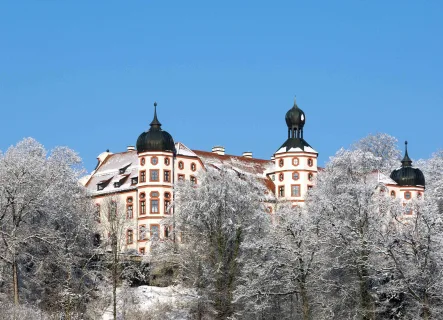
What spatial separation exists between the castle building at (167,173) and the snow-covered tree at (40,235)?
10.6 metres

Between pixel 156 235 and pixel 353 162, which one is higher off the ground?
pixel 353 162

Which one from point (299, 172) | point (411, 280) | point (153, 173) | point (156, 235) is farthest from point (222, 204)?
point (299, 172)

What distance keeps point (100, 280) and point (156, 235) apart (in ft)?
16.4

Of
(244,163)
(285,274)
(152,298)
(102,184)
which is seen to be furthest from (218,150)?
(285,274)

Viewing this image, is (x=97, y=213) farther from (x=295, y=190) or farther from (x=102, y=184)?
(x=295, y=190)

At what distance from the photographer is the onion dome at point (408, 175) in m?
100

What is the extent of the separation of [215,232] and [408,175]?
41.1 m

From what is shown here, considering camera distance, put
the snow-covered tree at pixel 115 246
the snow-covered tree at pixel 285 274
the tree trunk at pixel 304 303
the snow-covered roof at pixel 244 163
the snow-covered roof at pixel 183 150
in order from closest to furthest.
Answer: the tree trunk at pixel 304 303
the snow-covered tree at pixel 285 274
the snow-covered tree at pixel 115 246
the snow-covered roof at pixel 183 150
the snow-covered roof at pixel 244 163

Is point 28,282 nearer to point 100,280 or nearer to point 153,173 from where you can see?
point 100,280

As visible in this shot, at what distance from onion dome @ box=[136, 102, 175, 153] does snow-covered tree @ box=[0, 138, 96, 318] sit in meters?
14.0

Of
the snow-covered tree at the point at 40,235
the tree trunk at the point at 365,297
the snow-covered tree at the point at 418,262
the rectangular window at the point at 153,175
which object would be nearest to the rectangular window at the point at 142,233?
the rectangular window at the point at 153,175

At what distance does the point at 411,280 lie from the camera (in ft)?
173

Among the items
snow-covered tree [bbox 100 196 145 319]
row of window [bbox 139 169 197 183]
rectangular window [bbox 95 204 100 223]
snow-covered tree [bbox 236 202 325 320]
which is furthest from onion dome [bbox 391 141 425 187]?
snow-covered tree [bbox 236 202 325 320]

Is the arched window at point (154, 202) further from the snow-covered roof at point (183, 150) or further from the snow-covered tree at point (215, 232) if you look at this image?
the snow-covered tree at point (215, 232)
